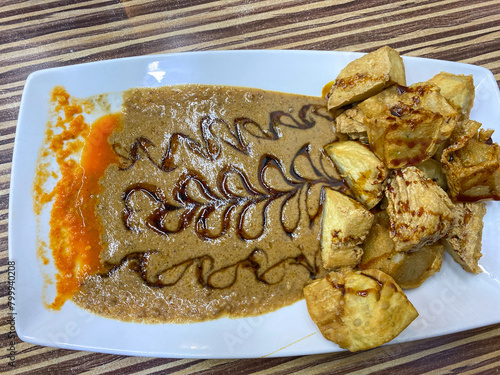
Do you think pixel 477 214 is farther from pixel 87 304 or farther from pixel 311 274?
pixel 87 304

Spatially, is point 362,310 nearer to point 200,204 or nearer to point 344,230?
point 344,230

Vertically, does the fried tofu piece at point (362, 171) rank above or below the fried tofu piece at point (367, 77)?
below

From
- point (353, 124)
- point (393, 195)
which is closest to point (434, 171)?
point (393, 195)

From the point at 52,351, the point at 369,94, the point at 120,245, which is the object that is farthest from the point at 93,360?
the point at 369,94

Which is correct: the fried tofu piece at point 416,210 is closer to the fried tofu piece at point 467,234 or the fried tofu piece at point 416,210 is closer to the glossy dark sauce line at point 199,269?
the fried tofu piece at point 467,234

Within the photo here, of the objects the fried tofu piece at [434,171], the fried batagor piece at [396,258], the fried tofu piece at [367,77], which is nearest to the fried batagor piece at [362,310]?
the fried batagor piece at [396,258]

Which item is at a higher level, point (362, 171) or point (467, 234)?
point (362, 171)
